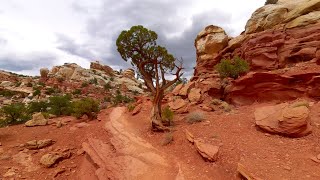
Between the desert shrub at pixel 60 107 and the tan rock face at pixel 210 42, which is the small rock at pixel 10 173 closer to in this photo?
the desert shrub at pixel 60 107

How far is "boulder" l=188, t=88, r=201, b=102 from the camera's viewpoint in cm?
1885

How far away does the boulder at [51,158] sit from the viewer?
33.7ft

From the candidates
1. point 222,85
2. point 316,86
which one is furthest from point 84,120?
point 316,86

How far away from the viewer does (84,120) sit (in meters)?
17.4

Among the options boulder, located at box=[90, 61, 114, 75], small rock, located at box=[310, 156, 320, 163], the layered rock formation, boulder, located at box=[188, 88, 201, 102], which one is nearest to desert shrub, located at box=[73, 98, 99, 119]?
boulder, located at box=[188, 88, 201, 102]

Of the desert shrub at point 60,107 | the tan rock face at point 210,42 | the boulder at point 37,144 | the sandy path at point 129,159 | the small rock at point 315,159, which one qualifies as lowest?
the small rock at point 315,159

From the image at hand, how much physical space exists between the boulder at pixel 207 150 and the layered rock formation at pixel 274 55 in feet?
29.9

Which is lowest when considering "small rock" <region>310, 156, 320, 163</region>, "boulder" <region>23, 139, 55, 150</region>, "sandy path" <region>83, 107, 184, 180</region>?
"small rock" <region>310, 156, 320, 163</region>

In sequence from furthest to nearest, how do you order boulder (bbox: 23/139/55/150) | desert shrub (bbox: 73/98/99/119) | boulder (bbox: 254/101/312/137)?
desert shrub (bbox: 73/98/99/119)
boulder (bbox: 23/139/55/150)
boulder (bbox: 254/101/312/137)

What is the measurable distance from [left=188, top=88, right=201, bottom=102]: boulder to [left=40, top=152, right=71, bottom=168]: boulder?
11196mm

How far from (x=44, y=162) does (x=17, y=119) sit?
9.87 metres

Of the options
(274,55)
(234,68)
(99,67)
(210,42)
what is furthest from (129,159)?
(99,67)

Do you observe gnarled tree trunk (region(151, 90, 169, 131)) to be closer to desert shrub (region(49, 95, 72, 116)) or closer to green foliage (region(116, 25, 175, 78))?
green foliage (region(116, 25, 175, 78))

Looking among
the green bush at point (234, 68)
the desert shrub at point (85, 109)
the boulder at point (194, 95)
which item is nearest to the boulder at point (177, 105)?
the boulder at point (194, 95)
